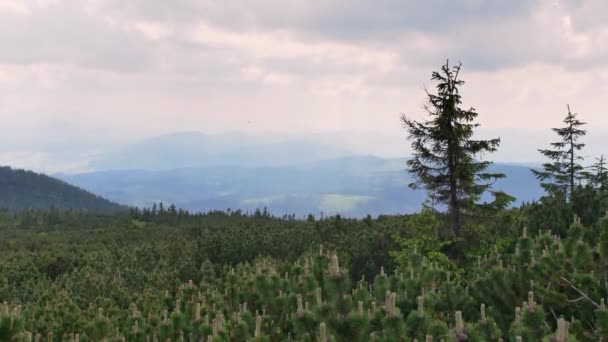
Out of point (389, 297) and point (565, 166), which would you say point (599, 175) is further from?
point (389, 297)

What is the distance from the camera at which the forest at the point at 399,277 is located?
25.0 feet

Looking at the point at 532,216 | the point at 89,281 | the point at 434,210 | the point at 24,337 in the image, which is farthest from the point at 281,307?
the point at 89,281

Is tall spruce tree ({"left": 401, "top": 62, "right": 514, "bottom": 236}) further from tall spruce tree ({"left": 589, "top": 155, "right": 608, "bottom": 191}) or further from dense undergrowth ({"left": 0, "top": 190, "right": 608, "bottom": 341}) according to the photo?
tall spruce tree ({"left": 589, "top": 155, "right": 608, "bottom": 191})

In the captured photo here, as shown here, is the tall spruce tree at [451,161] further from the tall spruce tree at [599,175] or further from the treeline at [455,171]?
the tall spruce tree at [599,175]

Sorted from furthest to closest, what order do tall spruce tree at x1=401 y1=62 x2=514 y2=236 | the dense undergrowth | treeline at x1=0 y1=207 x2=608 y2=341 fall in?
1. tall spruce tree at x1=401 y1=62 x2=514 y2=236
2. the dense undergrowth
3. treeline at x1=0 y1=207 x2=608 y2=341

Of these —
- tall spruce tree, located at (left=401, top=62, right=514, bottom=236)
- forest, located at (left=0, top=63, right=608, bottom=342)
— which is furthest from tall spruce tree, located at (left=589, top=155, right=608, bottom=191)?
tall spruce tree, located at (left=401, top=62, right=514, bottom=236)

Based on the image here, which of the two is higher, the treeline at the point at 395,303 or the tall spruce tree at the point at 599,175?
the tall spruce tree at the point at 599,175

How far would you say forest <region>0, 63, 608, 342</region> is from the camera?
7.61 metres

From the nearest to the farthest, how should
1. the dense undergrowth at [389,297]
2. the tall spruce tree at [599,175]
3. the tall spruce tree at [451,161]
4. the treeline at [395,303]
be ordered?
A: the treeline at [395,303], the dense undergrowth at [389,297], the tall spruce tree at [451,161], the tall spruce tree at [599,175]

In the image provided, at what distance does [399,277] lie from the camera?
10.5 meters

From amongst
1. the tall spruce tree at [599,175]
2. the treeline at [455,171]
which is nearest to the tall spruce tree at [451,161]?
the treeline at [455,171]

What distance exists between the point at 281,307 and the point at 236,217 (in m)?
71.2

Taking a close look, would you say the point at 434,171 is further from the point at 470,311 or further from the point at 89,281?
the point at 89,281

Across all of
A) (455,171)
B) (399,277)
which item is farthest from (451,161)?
(399,277)
